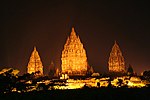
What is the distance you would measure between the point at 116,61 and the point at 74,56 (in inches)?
498

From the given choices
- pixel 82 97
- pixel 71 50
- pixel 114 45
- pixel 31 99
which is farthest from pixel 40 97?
pixel 114 45

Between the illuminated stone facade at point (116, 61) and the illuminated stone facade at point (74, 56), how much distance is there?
9132 mm

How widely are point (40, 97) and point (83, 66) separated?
93.4 metres

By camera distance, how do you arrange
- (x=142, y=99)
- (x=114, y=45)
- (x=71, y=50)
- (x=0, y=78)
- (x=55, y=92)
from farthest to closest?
(x=114, y=45) → (x=71, y=50) → (x=55, y=92) → (x=142, y=99) → (x=0, y=78)

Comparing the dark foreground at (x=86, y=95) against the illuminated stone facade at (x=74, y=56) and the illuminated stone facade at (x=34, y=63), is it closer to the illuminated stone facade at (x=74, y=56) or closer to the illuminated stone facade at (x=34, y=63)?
the illuminated stone facade at (x=74, y=56)

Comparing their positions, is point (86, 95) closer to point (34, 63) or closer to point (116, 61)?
point (34, 63)

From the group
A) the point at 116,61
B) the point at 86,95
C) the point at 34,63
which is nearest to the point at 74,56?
the point at 34,63

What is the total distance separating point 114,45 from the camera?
12800 centimetres

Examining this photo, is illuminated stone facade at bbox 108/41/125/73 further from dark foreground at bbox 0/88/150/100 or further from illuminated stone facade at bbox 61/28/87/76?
dark foreground at bbox 0/88/150/100

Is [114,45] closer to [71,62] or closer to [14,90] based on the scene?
[71,62]

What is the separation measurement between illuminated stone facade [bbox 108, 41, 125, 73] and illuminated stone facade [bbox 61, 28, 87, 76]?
913cm

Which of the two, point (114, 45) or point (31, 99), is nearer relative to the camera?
point (31, 99)

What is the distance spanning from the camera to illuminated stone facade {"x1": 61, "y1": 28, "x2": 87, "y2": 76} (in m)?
119

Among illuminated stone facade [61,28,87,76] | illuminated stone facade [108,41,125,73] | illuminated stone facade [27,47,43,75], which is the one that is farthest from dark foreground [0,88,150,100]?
illuminated stone facade [108,41,125,73]
